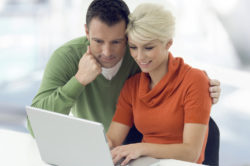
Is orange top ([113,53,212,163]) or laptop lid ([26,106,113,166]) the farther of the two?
orange top ([113,53,212,163])

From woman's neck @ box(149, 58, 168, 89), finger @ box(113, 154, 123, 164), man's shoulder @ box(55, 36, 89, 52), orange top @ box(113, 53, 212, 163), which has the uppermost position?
man's shoulder @ box(55, 36, 89, 52)

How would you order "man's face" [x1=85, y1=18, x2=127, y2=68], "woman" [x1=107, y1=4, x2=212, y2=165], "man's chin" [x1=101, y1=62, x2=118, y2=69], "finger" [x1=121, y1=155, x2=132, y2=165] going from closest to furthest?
"finger" [x1=121, y1=155, x2=132, y2=165], "woman" [x1=107, y1=4, x2=212, y2=165], "man's face" [x1=85, y1=18, x2=127, y2=68], "man's chin" [x1=101, y1=62, x2=118, y2=69]

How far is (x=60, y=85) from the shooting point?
6.42ft

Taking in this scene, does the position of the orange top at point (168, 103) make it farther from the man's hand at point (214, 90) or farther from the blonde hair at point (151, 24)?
the blonde hair at point (151, 24)

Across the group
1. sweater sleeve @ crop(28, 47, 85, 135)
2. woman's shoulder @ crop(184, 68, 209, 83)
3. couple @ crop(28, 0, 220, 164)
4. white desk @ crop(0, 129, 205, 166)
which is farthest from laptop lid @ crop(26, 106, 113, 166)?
woman's shoulder @ crop(184, 68, 209, 83)

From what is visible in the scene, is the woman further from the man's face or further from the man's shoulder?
the man's shoulder

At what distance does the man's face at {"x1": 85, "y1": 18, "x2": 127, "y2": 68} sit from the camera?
1806 millimetres

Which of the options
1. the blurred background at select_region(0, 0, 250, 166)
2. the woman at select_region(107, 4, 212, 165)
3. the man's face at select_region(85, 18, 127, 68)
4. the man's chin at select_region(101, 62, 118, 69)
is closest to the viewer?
the woman at select_region(107, 4, 212, 165)

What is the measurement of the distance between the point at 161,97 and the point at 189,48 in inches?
192

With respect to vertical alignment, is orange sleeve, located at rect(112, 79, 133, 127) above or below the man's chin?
below

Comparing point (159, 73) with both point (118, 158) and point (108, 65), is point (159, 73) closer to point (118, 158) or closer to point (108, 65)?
point (108, 65)

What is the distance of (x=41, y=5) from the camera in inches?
327

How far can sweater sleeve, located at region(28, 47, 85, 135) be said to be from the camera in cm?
183

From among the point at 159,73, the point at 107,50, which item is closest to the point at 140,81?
the point at 159,73
